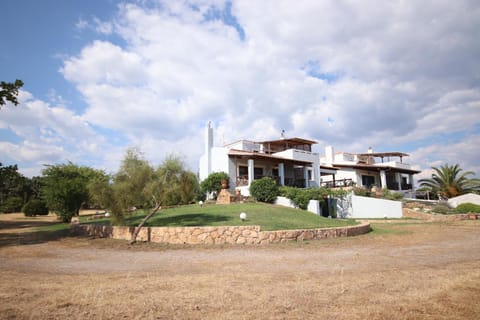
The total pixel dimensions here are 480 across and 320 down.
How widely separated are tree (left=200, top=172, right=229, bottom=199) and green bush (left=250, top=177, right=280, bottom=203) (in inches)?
145

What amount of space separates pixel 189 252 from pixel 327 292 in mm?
7164

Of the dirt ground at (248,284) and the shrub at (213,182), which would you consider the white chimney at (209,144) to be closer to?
the shrub at (213,182)

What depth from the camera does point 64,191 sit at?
90.6ft

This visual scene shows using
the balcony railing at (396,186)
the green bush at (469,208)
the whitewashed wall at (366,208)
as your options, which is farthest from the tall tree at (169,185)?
the balcony railing at (396,186)

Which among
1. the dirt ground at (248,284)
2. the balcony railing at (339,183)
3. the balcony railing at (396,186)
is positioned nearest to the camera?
the dirt ground at (248,284)

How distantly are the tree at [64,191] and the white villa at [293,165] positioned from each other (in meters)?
12.0

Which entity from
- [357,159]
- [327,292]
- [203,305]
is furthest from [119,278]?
[357,159]

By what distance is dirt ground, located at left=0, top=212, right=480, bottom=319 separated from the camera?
4879mm

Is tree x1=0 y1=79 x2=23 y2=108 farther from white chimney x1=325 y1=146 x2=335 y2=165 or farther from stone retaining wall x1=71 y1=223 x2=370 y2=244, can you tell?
white chimney x1=325 y1=146 x2=335 y2=165

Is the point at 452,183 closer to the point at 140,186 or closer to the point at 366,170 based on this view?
the point at 366,170

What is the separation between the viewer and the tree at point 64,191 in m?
27.8

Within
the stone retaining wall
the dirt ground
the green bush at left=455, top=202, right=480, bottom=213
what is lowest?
the dirt ground

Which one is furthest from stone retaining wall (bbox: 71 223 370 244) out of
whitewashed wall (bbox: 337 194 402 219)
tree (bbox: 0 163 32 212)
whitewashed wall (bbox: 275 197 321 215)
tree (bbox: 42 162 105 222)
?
tree (bbox: 0 163 32 212)

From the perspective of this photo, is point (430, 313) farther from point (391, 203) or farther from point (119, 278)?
point (391, 203)
